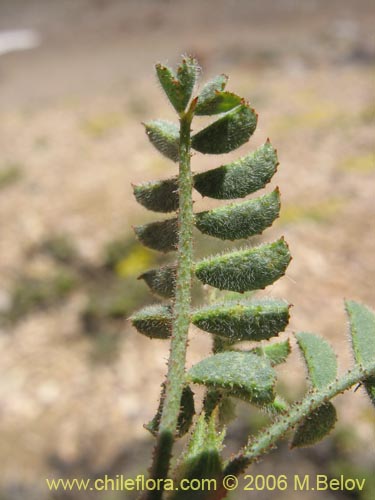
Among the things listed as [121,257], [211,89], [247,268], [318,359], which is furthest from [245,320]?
[121,257]

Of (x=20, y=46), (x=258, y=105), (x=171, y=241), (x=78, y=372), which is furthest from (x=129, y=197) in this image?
(x=20, y=46)

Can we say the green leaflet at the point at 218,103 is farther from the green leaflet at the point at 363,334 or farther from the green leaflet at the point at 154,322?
the green leaflet at the point at 363,334

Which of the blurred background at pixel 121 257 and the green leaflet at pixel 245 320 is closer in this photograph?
the green leaflet at pixel 245 320

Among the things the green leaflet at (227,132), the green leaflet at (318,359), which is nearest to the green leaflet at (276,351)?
the green leaflet at (318,359)

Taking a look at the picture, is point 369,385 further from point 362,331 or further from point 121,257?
point 121,257

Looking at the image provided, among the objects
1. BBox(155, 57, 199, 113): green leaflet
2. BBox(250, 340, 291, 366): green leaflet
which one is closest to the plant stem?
BBox(155, 57, 199, 113): green leaflet

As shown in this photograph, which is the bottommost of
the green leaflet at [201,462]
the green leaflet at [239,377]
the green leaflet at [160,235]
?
the green leaflet at [201,462]

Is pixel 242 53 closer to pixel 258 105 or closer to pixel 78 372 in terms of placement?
pixel 258 105
